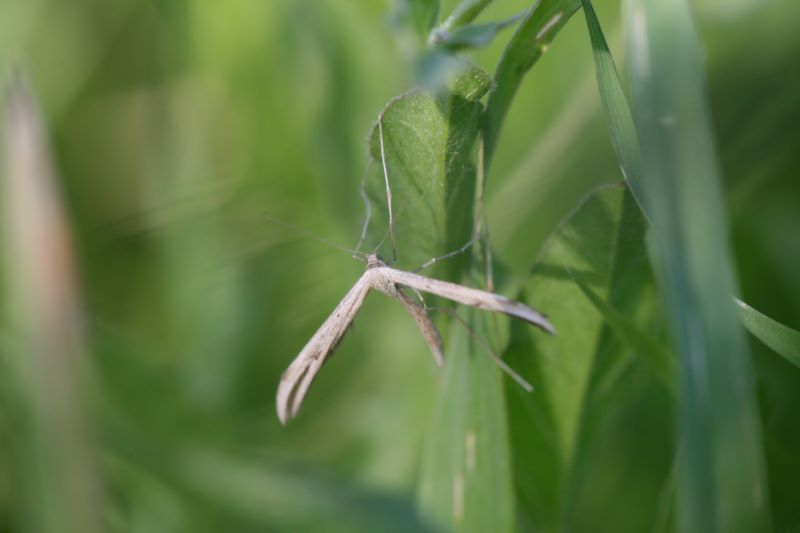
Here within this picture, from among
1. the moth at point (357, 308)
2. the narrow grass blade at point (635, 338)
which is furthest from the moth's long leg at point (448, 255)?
the narrow grass blade at point (635, 338)

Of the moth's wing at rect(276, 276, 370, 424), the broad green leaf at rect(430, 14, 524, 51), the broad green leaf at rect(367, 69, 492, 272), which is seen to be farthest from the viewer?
the moth's wing at rect(276, 276, 370, 424)

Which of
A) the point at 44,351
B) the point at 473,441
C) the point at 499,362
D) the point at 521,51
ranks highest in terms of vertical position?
the point at 521,51

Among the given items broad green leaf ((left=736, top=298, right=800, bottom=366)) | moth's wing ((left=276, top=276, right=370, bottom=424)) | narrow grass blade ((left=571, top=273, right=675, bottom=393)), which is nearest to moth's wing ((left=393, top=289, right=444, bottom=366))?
moth's wing ((left=276, top=276, right=370, bottom=424))

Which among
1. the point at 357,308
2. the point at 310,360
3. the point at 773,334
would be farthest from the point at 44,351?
the point at 773,334

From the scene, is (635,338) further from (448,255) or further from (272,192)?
(272,192)

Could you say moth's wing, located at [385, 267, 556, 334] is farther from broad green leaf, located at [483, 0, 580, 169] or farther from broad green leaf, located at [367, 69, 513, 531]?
broad green leaf, located at [483, 0, 580, 169]

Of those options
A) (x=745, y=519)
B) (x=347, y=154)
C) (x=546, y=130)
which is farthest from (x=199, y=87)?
(x=745, y=519)

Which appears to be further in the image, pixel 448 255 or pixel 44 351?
pixel 448 255
